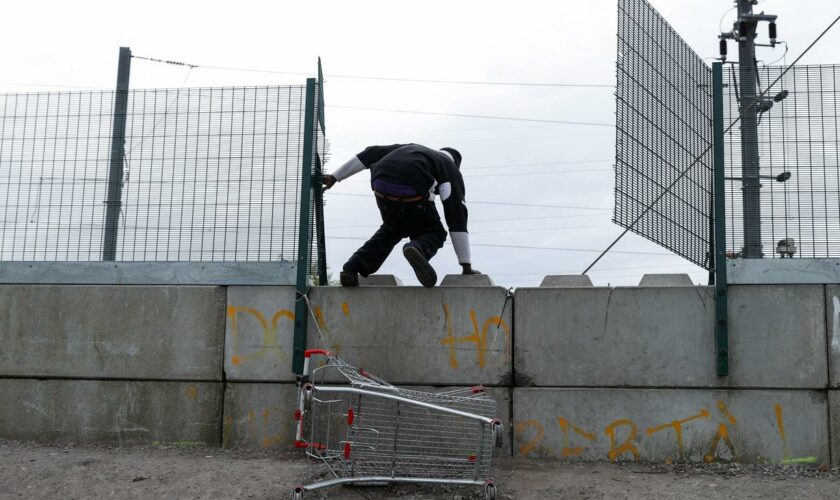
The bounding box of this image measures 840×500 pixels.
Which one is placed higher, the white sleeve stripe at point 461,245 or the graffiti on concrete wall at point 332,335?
the white sleeve stripe at point 461,245

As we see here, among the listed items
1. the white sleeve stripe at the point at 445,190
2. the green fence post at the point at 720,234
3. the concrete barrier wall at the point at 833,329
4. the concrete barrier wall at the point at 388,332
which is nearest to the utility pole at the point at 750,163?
the green fence post at the point at 720,234

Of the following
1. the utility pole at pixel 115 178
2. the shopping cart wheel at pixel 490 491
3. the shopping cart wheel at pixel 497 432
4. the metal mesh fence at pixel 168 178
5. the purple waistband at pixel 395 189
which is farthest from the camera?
the utility pole at pixel 115 178

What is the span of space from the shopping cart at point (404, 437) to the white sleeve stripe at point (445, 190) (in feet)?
4.79

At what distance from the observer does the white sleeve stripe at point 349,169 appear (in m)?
6.03

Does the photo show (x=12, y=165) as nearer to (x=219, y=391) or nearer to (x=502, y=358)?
(x=219, y=391)

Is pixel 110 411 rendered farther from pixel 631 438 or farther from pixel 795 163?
pixel 795 163

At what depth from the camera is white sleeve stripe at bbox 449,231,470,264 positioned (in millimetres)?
5875

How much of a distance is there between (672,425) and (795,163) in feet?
6.82

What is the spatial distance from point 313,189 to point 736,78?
3.28 metres

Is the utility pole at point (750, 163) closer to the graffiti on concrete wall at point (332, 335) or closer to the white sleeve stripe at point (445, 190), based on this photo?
the graffiti on concrete wall at point (332, 335)

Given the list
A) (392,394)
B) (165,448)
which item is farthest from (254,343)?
(392,394)

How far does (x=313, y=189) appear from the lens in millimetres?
6066

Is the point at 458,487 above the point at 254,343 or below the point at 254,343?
below

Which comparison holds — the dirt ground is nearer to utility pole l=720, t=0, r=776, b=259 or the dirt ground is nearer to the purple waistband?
utility pole l=720, t=0, r=776, b=259
